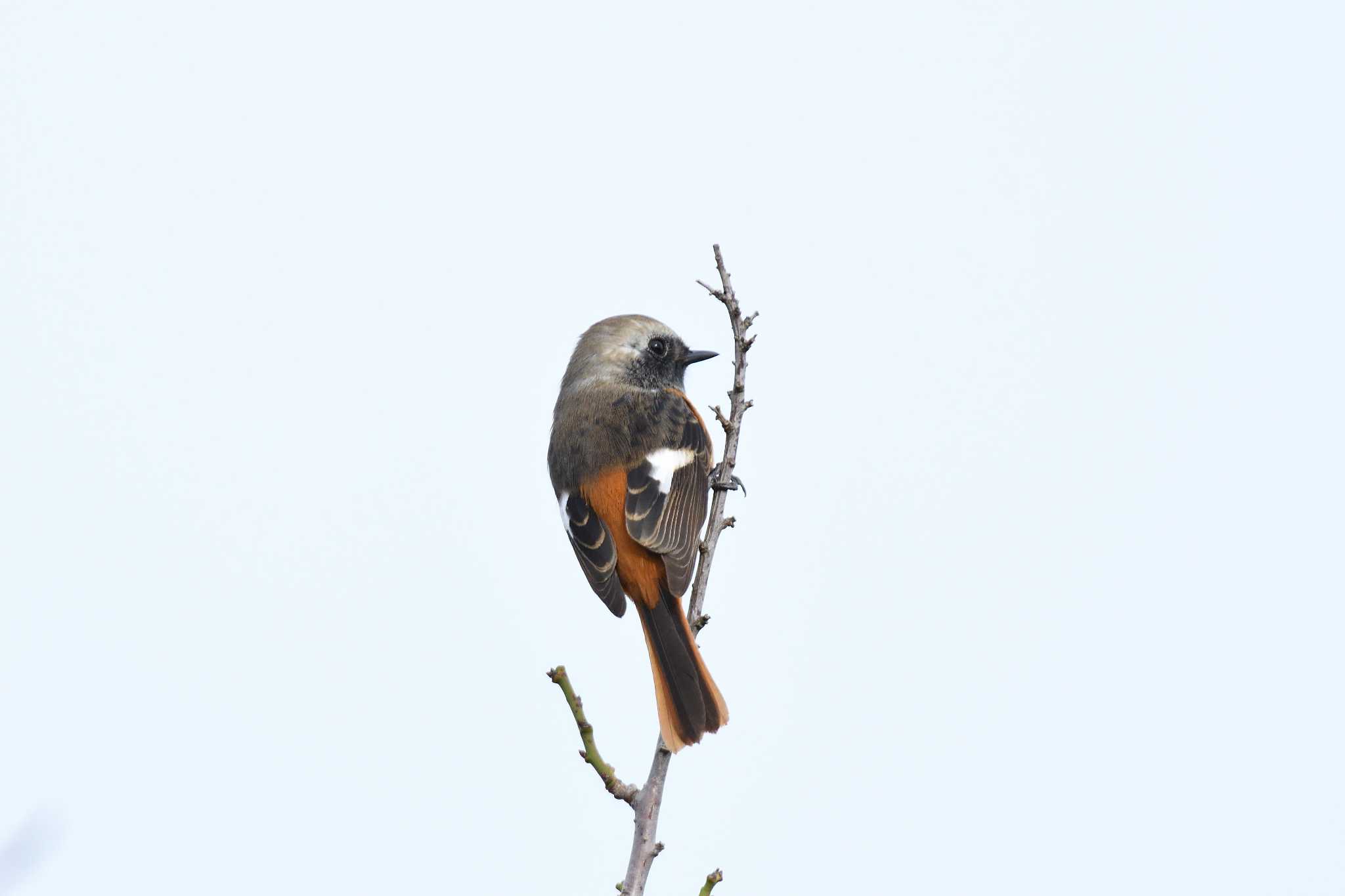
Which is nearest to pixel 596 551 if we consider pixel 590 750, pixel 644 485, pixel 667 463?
pixel 644 485

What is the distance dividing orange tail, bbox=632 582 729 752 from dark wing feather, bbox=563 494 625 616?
0.87 ft

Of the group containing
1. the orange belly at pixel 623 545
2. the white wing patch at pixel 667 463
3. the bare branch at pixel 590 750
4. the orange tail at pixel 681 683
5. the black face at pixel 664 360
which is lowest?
the bare branch at pixel 590 750

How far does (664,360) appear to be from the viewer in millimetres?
6844

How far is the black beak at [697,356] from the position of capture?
6.80m

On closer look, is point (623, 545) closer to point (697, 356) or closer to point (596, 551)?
point (596, 551)

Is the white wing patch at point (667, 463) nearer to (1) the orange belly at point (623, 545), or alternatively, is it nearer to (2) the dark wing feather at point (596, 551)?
(1) the orange belly at point (623, 545)

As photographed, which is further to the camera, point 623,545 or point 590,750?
point 623,545

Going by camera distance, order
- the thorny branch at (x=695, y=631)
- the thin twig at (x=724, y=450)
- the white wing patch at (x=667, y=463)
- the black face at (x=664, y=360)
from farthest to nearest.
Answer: the black face at (x=664, y=360) < the white wing patch at (x=667, y=463) < the thin twig at (x=724, y=450) < the thorny branch at (x=695, y=631)

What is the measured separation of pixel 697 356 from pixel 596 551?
147cm

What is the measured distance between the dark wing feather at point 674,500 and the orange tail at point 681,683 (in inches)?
7.2

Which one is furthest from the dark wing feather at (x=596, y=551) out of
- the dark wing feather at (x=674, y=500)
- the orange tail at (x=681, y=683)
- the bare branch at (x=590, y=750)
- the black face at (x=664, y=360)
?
the bare branch at (x=590, y=750)

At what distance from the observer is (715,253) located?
445 cm

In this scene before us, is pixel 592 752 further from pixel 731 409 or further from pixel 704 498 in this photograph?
pixel 704 498

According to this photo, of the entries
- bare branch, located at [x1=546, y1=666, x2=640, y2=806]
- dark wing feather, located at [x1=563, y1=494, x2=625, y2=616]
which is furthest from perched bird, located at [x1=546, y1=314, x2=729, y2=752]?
bare branch, located at [x1=546, y1=666, x2=640, y2=806]
